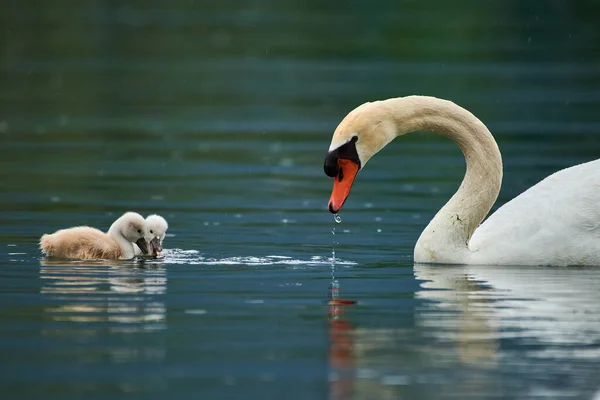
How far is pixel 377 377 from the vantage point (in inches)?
355

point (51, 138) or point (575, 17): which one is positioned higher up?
point (575, 17)

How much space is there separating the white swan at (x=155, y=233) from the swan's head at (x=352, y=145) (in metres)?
1.55

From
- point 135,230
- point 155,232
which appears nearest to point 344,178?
point 155,232

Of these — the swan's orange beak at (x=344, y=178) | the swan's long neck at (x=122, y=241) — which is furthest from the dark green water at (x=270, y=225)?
the swan's orange beak at (x=344, y=178)

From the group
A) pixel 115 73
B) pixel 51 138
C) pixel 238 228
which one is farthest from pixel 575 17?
pixel 238 228

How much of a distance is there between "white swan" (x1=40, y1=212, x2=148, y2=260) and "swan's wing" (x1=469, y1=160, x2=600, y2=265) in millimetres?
2895

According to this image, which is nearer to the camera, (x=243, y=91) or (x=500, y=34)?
(x=243, y=91)

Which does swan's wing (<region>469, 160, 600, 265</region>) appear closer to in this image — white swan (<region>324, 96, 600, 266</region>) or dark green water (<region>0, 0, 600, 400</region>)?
white swan (<region>324, 96, 600, 266</region>)

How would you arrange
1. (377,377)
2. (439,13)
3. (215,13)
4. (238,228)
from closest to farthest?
(377,377), (238,228), (439,13), (215,13)

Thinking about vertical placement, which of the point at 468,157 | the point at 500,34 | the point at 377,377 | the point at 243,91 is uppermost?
the point at 500,34

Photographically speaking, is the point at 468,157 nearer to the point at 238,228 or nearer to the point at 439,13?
the point at 238,228

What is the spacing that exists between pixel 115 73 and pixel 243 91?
4.78 meters

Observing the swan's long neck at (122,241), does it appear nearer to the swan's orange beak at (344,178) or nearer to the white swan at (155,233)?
the white swan at (155,233)

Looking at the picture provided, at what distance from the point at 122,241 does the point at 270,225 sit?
223cm
